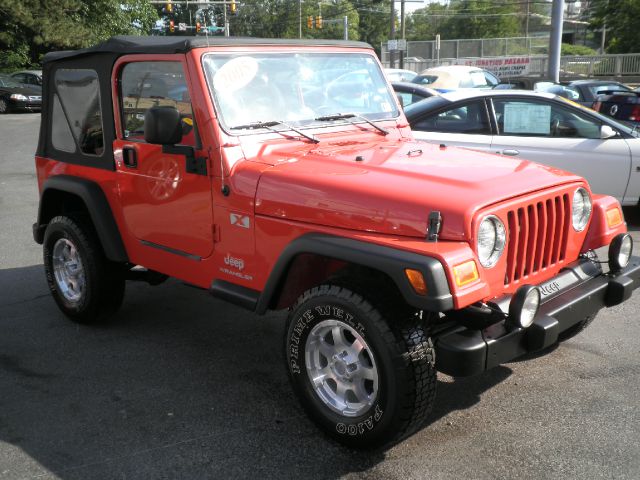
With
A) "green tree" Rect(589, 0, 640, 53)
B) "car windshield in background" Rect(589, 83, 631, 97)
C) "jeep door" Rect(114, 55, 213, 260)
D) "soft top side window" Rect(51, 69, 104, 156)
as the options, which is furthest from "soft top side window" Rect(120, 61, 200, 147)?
"green tree" Rect(589, 0, 640, 53)

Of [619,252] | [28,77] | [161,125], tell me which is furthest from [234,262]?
[28,77]

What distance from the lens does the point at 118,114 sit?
4445 mm

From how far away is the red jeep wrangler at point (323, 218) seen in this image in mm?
3076

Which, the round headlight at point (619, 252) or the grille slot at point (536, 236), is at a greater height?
the grille slot at point (536, 236)

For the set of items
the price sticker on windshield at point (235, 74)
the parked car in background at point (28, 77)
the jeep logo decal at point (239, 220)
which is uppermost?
the price sticker on windshield at point (235, 74)

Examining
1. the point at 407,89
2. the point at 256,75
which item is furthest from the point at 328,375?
the point at 407,89

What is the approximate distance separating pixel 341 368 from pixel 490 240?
0.96 metres

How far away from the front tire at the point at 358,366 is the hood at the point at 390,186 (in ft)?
1.27

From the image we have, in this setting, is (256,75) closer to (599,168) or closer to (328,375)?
(328,375)

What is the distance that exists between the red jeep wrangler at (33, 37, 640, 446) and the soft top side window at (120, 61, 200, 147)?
0.04 ft

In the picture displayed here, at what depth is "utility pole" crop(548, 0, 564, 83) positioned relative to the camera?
1491 cm

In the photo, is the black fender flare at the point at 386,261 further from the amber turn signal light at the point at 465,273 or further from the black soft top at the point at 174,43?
the black soft top at the point at 174,43

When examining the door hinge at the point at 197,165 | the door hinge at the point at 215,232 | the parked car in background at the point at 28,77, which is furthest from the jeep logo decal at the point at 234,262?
the parked car in background at the point at 28,77

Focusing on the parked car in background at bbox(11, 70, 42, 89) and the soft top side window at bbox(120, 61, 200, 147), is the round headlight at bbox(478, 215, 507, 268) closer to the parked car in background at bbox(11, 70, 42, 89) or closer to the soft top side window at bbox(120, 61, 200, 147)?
the soft top side window at bbox(120, 61, 200, 147)
